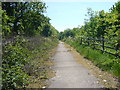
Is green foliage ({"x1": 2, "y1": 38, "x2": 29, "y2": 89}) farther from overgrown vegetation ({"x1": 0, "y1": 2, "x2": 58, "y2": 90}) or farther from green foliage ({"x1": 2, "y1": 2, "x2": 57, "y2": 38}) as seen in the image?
green foliage ({"x1": 2, "y1": 2, "x2": 57, "y2": 38})

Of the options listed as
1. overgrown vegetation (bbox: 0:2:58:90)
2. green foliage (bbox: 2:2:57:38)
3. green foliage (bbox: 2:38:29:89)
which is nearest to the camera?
green foliage (bbox: 2:38:29:89)

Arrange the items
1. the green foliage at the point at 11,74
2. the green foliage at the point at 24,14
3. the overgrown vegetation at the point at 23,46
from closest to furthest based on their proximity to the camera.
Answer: the green foliage at the point at 11,74
the overgrown vegetation at the point at 23,46
the green foliage at the point at 24,14

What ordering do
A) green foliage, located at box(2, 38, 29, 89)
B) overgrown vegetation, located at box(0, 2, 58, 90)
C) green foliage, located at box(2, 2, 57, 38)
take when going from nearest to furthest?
1. green foliage, located at box(2, 38, 29, 89)
2. overgrown vegetation, located at box(0, 2, 58, 90)
3. green foliage, located at box(2, 2, 57, 38)

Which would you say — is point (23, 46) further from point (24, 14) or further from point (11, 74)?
point (24, 14)

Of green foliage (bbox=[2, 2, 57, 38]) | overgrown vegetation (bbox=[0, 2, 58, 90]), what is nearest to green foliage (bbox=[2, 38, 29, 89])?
overgrown vegetation (bbox=[0, 2, 58, 90])

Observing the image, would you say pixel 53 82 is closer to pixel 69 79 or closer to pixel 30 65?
pixel 69 79

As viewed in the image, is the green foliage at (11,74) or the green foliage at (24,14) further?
the green foliage at (24,14)

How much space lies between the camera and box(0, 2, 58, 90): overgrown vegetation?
14.5 ft

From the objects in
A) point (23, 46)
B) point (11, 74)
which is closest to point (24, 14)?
point (23, 46)

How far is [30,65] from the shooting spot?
6348 mm

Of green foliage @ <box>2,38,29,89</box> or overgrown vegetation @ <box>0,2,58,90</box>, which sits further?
overgrown vegetation @ <box>0,2,58,90</box>

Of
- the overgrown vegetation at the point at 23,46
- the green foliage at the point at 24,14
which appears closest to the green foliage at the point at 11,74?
the overgrown vegetation at the point at 23,46

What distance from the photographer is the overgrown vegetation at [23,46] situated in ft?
14.5

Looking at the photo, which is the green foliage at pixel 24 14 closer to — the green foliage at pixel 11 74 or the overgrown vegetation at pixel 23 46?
the overgrown vegetation at pixel 23 46
